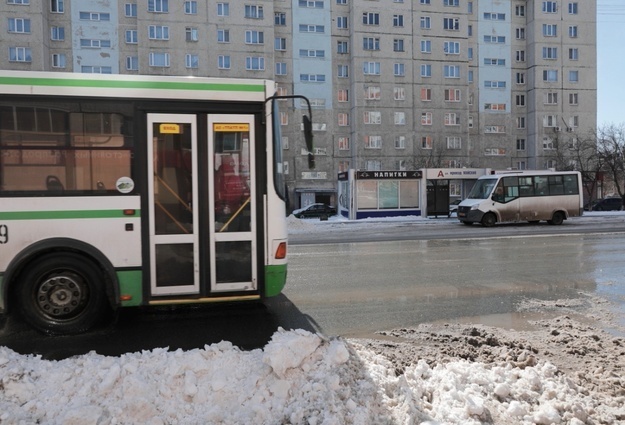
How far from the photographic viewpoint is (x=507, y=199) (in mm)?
25516

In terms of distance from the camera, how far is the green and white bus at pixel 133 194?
5613mm

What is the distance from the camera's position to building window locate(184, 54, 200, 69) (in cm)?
5178

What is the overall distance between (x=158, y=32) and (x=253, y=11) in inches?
400

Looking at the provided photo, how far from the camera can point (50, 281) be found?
568 centimetres

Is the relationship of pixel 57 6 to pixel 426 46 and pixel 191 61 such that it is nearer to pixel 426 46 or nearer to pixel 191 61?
pixel 191 61

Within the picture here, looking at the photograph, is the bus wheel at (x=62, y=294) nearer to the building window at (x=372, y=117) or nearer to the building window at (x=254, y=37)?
the building window at (x=254, y=37)

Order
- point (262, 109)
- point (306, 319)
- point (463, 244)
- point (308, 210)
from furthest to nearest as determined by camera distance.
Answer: point (308, 210) → point (463, 244) → point (306, 319) → point (262, 109)

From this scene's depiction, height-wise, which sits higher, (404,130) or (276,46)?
(276,46)

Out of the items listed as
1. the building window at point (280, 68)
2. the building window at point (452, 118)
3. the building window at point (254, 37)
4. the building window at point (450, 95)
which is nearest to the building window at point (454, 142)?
the building window at point (452, 118)

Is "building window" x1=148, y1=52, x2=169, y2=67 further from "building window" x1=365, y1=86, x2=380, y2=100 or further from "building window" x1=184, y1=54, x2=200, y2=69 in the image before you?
"building window" x1=365, y1=86, x2=380, y2=100

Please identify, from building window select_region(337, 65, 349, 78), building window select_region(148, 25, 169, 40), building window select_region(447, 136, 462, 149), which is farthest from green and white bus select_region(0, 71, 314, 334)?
building window select_region(447, 136, 462, 149)

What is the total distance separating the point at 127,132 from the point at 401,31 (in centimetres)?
5588

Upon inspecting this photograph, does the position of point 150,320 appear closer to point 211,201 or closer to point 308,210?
point 211,201

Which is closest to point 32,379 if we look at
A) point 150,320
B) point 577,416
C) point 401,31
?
point 150,320
